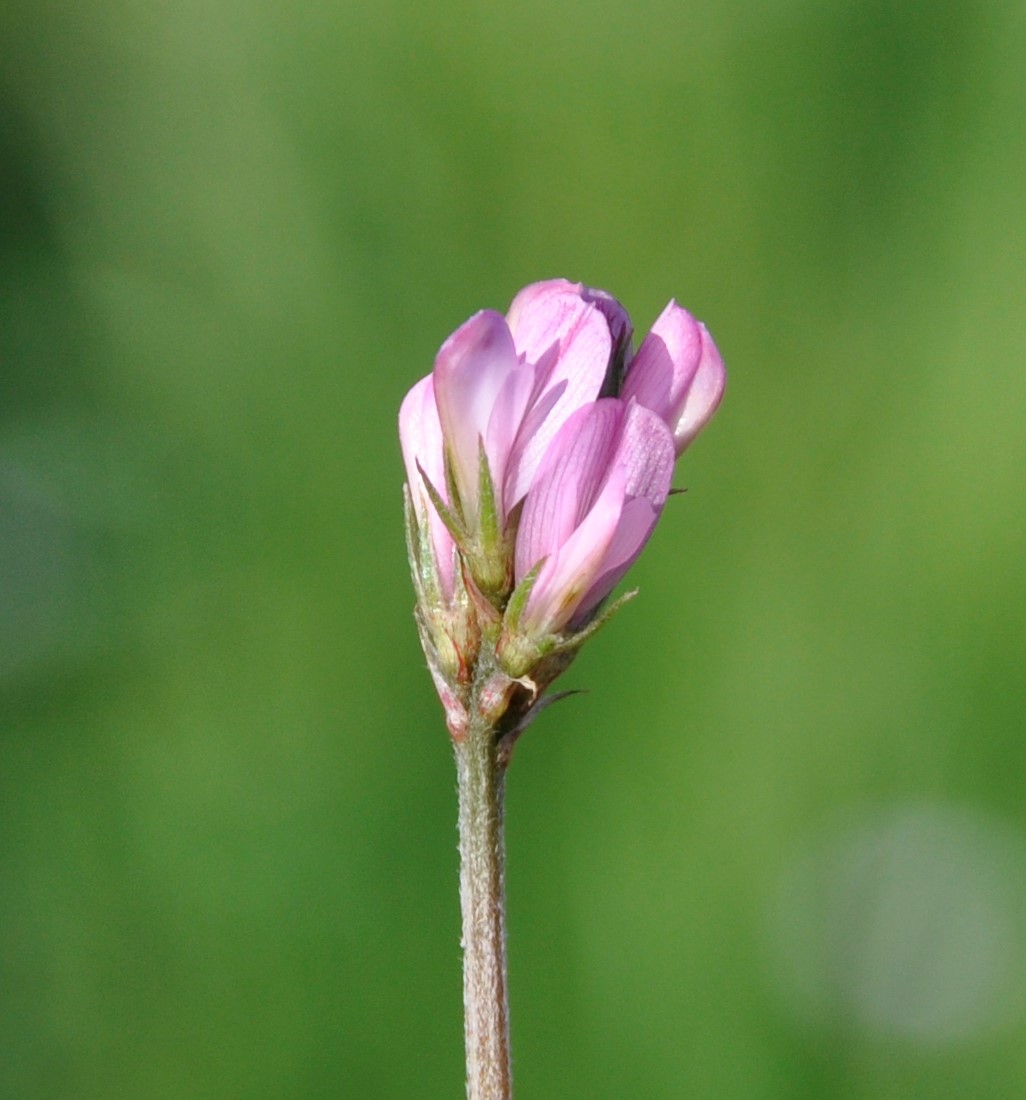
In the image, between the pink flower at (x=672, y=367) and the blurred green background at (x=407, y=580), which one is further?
the blurred green background at (x=407, y=580)

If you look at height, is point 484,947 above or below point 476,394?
below

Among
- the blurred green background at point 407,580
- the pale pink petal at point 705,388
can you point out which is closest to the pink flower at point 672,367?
the pale pink petal at point 705,388

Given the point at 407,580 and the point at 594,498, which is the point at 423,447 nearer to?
the point at 594,498

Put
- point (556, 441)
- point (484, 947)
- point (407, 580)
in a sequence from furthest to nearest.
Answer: point (407, 580)
point (556, 441)
point (484, 947)

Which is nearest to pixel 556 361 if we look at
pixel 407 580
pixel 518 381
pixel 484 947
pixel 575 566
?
pixel 518 381

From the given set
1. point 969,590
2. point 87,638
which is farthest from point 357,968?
point 969,590

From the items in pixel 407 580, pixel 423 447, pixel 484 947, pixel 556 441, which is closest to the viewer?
pixel 484 947

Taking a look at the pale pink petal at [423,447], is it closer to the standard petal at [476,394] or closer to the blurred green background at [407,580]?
the standard petal at [476,394]
